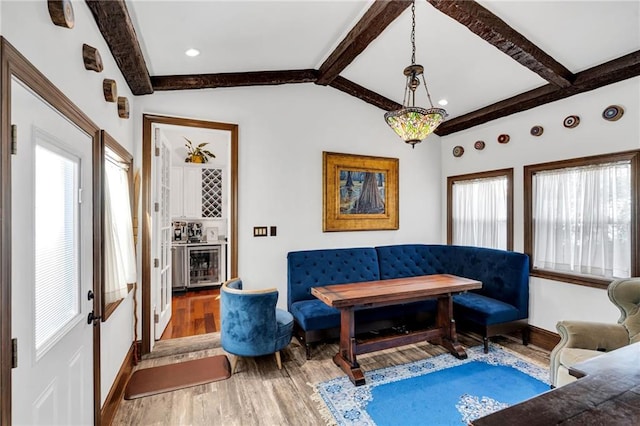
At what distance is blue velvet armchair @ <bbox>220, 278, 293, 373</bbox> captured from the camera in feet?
8.84

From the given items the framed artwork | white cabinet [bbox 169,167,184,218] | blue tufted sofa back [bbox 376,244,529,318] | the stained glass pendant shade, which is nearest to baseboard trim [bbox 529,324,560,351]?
blue tufted sofa back [bbox 376,244,529,318]

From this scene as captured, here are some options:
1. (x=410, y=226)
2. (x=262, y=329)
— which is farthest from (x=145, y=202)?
(x=410, y=226)

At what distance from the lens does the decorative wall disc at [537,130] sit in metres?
3.49

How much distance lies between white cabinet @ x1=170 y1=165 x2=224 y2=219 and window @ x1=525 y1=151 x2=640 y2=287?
5.17 metres

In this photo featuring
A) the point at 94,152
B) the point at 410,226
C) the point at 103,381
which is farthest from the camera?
the point at 410,226

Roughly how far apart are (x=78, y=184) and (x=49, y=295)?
2.09 ft

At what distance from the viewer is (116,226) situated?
2359 mm

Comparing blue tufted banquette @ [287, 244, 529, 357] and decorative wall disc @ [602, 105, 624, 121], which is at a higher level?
decorative wall disc @ [602, 105, 624, 121]

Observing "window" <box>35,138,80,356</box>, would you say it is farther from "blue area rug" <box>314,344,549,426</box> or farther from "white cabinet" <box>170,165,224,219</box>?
"white cabinet" <box>170,165,224,219</box>

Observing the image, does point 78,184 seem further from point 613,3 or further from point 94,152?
point 613,3

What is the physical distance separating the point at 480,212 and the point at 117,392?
4.49 meters

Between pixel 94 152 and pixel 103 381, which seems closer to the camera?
pixel 94 152

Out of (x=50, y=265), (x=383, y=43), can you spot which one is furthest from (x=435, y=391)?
(x=383, y=43)

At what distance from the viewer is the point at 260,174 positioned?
3717mm
